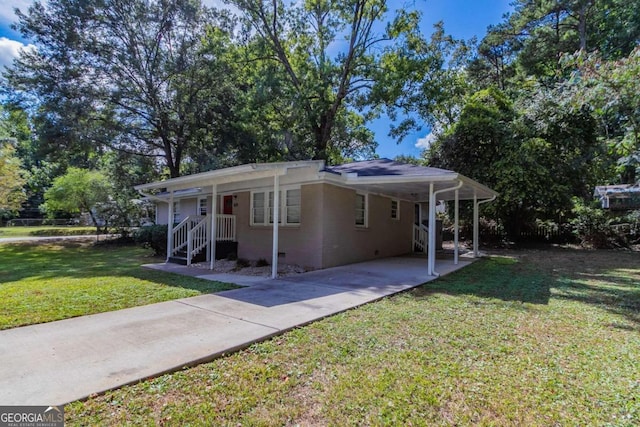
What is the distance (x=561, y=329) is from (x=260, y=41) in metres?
19.0

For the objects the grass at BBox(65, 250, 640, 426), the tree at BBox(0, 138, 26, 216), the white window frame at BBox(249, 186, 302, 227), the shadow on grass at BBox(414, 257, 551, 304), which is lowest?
the grass at BBox(65, 250, 640, 426)

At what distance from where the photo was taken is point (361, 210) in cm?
1072

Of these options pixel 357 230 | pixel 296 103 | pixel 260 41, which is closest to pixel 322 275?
pixel 357 230

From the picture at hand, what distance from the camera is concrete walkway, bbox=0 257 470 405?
2.79m

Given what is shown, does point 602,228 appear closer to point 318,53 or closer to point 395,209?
point 395,209

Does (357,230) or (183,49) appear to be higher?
(183,49)

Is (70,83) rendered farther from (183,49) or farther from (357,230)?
(357,230)

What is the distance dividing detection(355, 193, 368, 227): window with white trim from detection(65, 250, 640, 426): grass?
554 centimetres

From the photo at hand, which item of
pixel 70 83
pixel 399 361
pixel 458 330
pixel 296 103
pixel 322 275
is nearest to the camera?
pixel 399 361

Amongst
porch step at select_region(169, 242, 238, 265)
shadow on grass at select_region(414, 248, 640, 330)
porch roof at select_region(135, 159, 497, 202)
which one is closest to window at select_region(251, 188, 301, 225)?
porch roof at select_region(135, 159, 497, 202)

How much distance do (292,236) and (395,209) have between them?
4.75 metres

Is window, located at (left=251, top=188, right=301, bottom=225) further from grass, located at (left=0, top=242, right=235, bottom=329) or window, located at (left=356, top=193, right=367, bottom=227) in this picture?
grass, located at (left=0, top=242, right=235, bottom=329)

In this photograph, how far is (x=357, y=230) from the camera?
409 inches

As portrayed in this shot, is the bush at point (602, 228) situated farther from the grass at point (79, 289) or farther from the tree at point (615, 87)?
the grass at point (79, 289)
